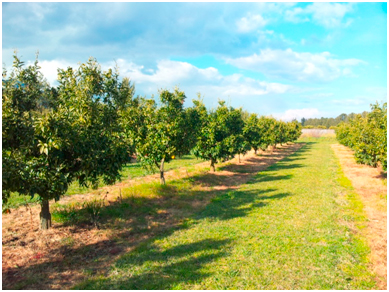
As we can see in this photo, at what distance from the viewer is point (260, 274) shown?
283 inches

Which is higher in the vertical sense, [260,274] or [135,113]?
[135,113]

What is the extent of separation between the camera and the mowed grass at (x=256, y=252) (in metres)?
6.86

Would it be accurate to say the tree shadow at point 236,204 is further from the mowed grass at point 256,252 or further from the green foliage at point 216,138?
the green foliage at point 216,138

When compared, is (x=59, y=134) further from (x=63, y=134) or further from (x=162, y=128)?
(x=162, y=128)

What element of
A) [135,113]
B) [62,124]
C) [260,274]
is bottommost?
[260,274]

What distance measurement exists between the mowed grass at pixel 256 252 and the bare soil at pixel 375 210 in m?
0.30

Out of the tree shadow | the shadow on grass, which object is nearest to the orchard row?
the shadow on grass

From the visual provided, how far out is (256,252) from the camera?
851 centimetres

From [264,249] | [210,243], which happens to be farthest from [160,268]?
[264,249]

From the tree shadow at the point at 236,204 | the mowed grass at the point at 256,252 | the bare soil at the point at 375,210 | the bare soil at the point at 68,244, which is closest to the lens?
the mowed grass at the point at 256,252

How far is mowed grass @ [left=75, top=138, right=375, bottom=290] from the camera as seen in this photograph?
6.86 m

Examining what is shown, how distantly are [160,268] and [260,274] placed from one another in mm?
2779

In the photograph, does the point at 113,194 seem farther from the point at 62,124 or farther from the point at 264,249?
the point at 264,249

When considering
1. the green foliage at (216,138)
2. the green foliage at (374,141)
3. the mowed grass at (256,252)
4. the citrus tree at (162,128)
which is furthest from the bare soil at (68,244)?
the green foliage at (374,141)
